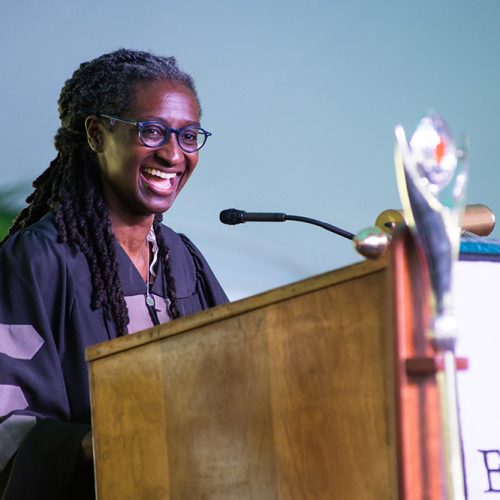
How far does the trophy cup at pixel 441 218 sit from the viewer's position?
707 mm

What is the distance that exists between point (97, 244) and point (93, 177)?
191 millimetres

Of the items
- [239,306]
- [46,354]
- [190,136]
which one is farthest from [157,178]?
[239,306]

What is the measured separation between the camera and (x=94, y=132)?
216 cm

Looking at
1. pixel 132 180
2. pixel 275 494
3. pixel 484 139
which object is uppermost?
pixel 484 139

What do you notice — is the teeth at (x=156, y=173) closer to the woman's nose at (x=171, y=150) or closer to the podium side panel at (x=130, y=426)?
the woman's nose at (x=171, y=150)

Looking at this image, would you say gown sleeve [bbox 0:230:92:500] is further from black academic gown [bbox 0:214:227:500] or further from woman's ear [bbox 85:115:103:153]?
woman's ear [bbox 85:115:103:153]

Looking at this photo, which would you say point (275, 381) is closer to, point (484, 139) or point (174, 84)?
point (174, 84)

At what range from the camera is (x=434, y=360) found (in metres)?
0.72

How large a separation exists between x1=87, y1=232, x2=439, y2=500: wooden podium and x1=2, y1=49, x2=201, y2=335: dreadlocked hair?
65 cm

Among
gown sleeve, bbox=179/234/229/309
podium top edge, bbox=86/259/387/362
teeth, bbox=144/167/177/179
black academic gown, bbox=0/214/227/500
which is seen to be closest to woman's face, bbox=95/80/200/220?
teeth, bbox=144/167/177/179

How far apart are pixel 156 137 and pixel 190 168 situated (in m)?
0.13

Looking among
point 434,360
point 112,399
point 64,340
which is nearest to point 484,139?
point 64,340

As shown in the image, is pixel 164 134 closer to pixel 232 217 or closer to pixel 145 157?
pixel 145 157

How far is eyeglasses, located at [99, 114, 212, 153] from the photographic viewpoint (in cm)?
206
